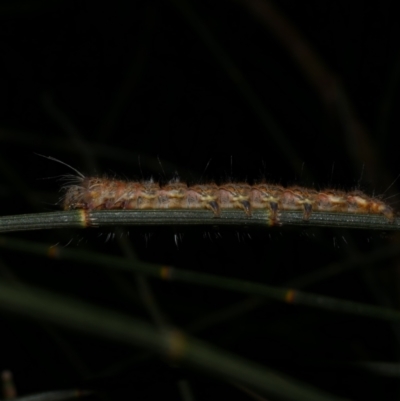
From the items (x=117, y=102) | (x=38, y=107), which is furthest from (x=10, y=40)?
(x=117, y=102)

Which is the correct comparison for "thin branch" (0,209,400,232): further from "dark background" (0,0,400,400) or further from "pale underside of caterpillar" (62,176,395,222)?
"dark background" (0,0,400,400)

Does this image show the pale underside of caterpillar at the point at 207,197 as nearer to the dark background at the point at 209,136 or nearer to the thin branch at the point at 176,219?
the thin branch at the point at 176,219

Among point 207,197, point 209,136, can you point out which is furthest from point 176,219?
point 209,136

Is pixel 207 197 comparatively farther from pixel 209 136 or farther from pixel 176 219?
pixel 209 136

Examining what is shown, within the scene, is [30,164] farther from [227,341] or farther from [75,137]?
[227,341]

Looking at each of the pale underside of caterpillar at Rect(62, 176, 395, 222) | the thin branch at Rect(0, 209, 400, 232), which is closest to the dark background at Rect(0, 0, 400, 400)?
the pale underside of caterpillar at Rect(62, 176, 395, 222)
